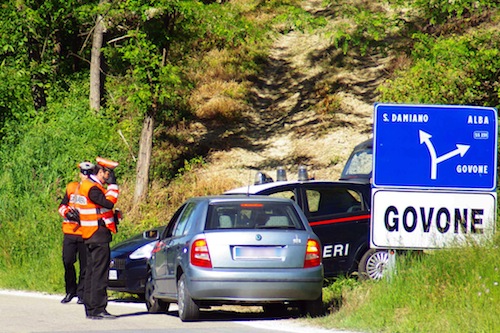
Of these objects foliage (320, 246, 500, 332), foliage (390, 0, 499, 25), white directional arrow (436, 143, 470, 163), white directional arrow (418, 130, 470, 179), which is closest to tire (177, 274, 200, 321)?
foliage (320, 246, 500, 332)

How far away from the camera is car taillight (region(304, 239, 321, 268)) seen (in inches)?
464

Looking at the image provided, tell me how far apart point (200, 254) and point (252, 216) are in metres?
0.84

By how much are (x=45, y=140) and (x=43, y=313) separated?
13.6 meters

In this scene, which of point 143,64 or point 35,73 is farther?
point 35,73

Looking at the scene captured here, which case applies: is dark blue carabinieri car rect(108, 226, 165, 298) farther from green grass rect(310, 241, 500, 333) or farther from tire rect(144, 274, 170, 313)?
green grass rect(310, 241, 500, 333)

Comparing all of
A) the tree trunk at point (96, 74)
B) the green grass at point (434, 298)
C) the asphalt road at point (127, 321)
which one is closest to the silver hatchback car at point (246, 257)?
the asphalt road at point (127, 321)

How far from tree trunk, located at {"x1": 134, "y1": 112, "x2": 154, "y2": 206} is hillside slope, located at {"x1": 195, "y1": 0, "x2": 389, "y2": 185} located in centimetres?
212

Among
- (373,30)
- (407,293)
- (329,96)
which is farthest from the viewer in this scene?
(329,96)

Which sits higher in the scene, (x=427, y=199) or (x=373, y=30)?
(x=373, y=30)

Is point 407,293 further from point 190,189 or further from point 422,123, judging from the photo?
point 190,189

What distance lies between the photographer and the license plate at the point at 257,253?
1159 cm

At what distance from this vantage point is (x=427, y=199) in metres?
12.2

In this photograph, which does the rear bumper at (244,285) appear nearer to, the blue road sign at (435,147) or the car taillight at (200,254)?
the car taillight at (200,254)

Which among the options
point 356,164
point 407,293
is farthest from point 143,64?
point 407,293
